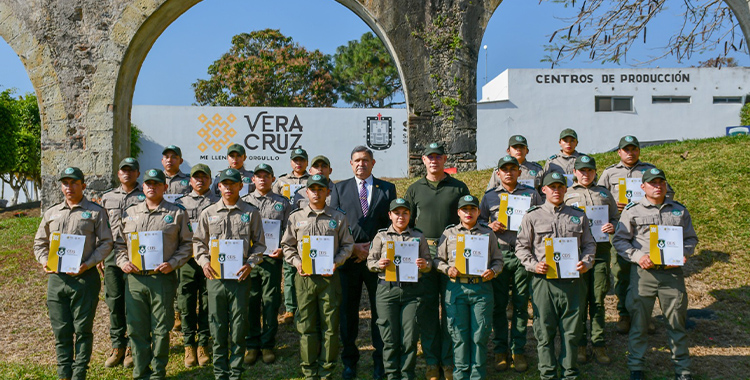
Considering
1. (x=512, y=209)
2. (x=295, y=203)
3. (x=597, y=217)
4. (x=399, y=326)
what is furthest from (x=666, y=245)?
(x=295, y=203)

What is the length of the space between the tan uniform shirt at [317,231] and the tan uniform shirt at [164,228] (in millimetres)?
917

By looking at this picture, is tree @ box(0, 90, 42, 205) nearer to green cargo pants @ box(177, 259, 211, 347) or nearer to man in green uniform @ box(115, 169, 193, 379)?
green cargo pants @ box(177, 259, 211, 347)

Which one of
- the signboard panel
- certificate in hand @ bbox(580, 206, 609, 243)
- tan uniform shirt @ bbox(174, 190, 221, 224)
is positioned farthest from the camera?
the signboard panel

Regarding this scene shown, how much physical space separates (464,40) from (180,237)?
6.95 metres

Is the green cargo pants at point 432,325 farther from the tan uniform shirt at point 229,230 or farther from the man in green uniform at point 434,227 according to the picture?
the tan uniform shirt at point 229,230

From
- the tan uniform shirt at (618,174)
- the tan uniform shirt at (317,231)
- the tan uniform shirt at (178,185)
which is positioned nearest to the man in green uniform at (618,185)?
the tan uniform shirt at (618,174)

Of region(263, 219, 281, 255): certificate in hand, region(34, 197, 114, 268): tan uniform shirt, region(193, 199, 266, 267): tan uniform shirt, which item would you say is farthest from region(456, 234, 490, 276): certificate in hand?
region(34, 197, 114, 268): tan uniform shirt

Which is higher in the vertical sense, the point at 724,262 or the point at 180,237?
the point at 180,237

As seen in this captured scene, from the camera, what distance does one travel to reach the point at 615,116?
21953mm

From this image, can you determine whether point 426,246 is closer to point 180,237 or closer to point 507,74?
point 180,237

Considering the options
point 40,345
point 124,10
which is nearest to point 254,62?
point 124,10

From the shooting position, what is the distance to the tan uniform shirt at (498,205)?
16.9 ft

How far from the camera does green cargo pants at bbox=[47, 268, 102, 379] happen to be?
462 cm

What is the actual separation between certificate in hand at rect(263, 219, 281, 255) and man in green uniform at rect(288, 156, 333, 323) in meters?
0.27
